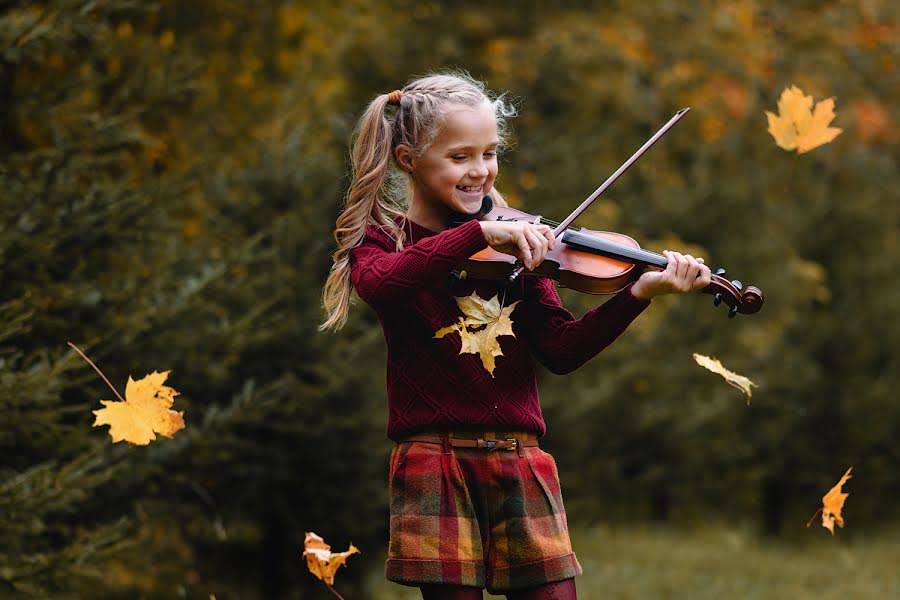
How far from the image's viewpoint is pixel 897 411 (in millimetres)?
11289

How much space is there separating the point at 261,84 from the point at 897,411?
6.63m

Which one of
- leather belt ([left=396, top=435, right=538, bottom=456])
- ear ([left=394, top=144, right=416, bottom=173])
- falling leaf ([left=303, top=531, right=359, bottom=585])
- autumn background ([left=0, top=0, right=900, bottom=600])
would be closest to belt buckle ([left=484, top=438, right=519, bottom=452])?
leather belt ([left=396, top=435, right=538, bottom=456])

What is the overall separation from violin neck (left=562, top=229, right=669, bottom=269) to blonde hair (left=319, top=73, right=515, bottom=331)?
402 millimetres

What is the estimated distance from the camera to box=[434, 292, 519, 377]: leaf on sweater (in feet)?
8.93

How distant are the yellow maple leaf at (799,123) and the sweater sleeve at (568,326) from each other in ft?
2.66

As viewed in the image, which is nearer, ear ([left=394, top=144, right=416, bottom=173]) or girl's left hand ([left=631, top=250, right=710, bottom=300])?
girl's left hand ([left=631, top=250, right=710, bottom=300])

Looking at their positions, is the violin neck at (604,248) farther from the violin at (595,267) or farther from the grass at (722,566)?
the grass at (722,566)

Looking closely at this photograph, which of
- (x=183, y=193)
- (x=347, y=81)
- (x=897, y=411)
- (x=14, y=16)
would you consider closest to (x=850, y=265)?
(x=897, y=411)

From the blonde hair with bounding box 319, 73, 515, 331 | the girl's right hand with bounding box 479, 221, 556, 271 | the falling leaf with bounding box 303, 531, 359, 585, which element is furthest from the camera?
the falling leaf with bounding box 303, 531, 359, 585

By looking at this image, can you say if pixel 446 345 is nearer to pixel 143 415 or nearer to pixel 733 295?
pixel 733 295

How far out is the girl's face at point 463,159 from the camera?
2865 millimetres

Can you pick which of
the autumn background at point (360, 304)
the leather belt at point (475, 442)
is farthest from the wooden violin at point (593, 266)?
the autumn background at point (360, 304)

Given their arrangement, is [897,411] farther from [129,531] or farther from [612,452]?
[129,531]

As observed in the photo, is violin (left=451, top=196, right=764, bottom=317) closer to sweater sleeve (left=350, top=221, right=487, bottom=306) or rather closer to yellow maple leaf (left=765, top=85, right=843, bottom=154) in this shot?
sweater sleeve (left=350, top=221, right=487, bottom=306)
